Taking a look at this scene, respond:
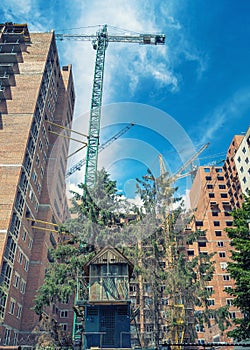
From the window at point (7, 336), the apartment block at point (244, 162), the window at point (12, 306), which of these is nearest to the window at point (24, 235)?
the window at point (12, 306)

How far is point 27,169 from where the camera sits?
48594 mm

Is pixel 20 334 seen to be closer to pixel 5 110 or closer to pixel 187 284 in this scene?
pixel 187 284

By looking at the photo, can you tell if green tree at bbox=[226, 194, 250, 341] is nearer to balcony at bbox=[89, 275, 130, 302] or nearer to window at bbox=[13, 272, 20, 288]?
balcony at bbox=[89, 275, 130, 302]

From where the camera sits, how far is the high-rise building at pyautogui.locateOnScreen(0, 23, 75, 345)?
41.6m

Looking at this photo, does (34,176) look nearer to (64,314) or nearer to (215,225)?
(64,314)

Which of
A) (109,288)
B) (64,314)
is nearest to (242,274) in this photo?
(109,288)

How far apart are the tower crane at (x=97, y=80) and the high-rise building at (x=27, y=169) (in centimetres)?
660

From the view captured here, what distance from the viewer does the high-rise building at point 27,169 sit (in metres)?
41.6

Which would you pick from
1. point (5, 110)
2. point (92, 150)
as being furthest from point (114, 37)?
point (5, 110)

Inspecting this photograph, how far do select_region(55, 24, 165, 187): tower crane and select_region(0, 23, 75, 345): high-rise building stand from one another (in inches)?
260

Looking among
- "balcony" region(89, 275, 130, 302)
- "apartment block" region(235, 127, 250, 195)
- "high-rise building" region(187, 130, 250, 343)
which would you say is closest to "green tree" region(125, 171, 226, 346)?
"balcony" region(89, 275, 130, 302)

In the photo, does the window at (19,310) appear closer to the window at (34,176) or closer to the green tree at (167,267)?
the green tree at (167,267)

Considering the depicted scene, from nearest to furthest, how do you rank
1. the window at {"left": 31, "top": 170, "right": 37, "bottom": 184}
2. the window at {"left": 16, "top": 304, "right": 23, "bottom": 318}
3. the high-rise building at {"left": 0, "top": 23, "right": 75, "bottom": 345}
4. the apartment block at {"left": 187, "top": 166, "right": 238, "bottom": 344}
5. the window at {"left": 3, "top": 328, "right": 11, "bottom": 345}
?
the window at {"left": 3, "top": 328, "right": 11, "bottom": 345}
the high-rise building at {"left": 0, "top": 23, "right": 75, "bottom": 345}
the window at {"left": 16, "top": 304, "right": 23, "bottom": 318}
the window at {"left": 31, "top": 170, "right": 37, "bottom": 184}
the apartment block at {"left": 187, "top": 166, "right": 238, "bottom": 344}

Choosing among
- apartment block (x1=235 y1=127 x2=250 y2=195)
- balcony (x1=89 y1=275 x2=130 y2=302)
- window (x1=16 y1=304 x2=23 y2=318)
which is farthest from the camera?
apartment block (x1=235 y1=127 x2=250 y2=195)
